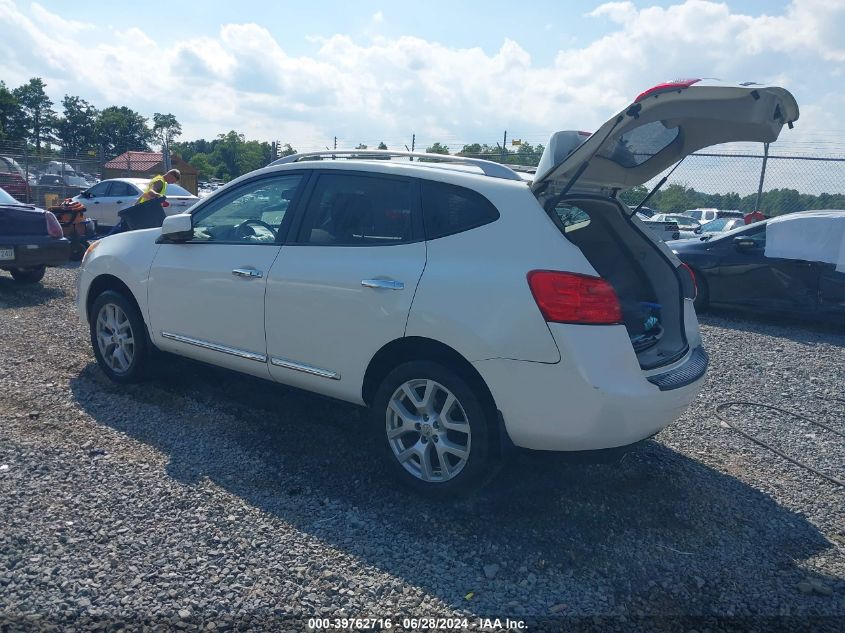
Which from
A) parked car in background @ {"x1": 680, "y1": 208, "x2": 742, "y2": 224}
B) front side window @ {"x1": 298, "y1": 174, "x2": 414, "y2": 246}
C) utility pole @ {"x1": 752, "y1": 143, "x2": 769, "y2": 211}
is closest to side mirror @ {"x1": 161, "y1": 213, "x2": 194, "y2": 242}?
front side window @ {"x1": 298, "y1": 174, "x2": 414, "y2": 246}

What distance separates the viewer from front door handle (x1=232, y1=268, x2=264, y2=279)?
4.31m

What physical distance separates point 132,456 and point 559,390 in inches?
101

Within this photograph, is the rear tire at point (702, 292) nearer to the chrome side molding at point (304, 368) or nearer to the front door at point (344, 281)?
the front door at point (344, 281)

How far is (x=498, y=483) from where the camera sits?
3896 millimetres

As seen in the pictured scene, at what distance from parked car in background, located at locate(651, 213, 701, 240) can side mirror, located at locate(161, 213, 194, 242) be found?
655 inches

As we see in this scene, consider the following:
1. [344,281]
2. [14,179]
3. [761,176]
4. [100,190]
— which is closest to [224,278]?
[344,281]

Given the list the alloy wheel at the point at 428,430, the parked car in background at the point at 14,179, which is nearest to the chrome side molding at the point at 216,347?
the alloy wheel at the point at 428,430

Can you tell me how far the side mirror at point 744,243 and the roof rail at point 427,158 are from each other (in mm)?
6489

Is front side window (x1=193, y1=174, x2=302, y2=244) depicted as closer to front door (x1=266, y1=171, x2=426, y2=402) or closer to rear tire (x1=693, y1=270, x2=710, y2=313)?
front door (x1=266, y1=171, x2=426, y2=402)

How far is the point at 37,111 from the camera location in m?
79.1

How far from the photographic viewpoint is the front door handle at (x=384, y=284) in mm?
3660

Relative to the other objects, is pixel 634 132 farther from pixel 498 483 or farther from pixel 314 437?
pixel 314 437

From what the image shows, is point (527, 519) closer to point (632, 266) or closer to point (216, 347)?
point (632, 266)

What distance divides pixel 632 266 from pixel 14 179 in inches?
1020
